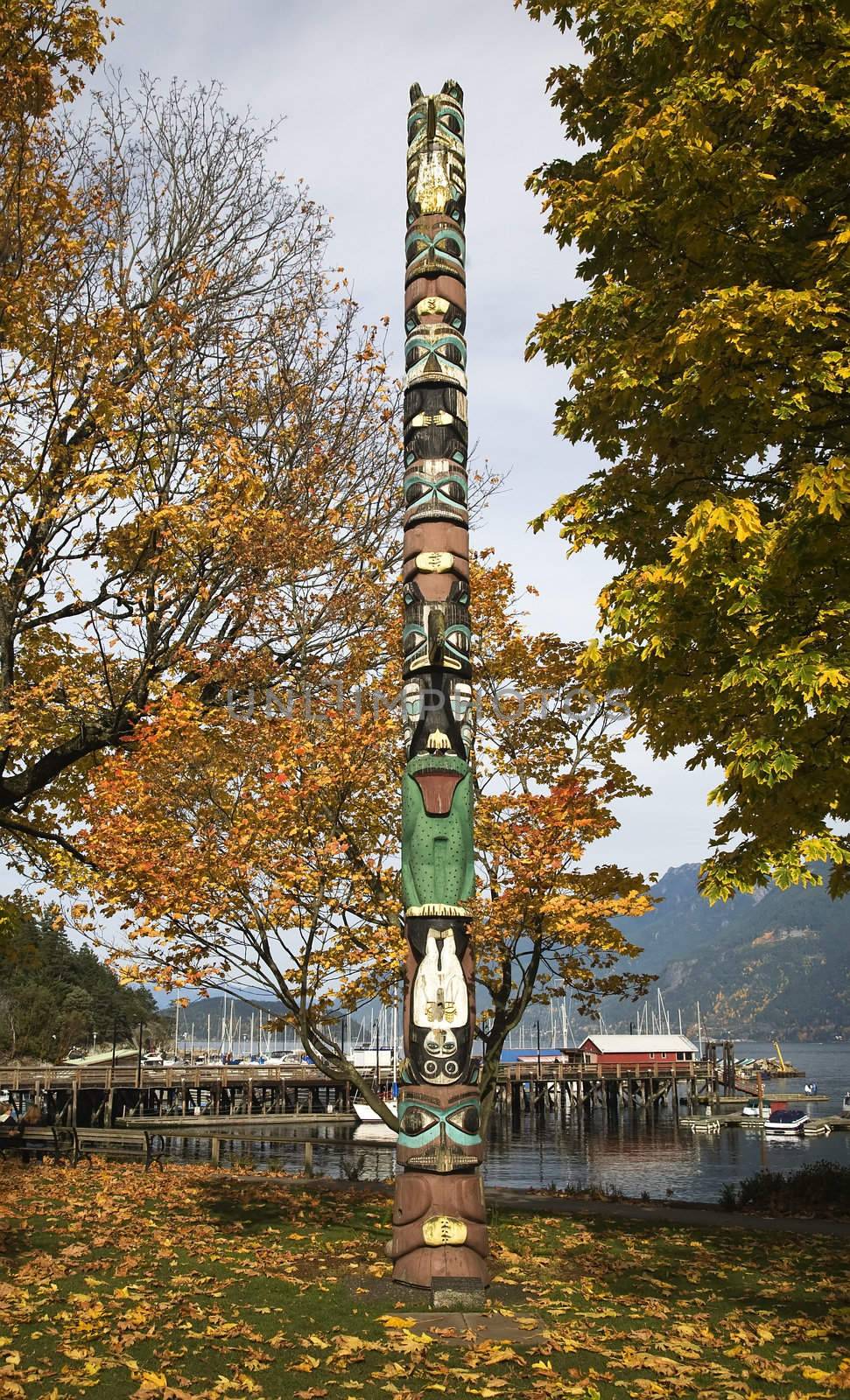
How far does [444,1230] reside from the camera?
9.99 meters

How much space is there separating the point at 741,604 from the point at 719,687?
1.27 m

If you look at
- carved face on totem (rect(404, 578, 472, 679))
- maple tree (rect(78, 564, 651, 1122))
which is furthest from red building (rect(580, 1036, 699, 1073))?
carved face on totem (rect(404, 578, 472, 679))

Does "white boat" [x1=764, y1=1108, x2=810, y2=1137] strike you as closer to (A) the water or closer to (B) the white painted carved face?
(A) the water

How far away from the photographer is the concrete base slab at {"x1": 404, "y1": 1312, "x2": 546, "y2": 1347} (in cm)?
862

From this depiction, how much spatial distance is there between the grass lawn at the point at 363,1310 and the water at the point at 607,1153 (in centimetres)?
1487

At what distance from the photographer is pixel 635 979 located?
16.1 meters

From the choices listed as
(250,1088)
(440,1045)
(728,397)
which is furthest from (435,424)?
(250,1088)

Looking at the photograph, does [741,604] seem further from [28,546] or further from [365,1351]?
[28,546]

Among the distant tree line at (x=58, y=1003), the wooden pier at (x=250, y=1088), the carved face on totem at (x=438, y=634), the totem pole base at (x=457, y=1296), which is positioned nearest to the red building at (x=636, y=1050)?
the wooden pier at (x=250, y=1088)

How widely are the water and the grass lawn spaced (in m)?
14.9

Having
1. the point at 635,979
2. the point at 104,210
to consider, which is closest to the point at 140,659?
the point at 104,210

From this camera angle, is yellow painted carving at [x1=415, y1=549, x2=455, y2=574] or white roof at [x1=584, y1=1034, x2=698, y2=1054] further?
white roof at [x1=584, y1=1034, x2=698, y2=1054]

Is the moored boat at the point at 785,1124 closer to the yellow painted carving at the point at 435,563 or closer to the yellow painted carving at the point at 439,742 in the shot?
the yellow painted carving at the point at 439,742

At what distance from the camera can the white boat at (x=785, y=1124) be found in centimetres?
6569
